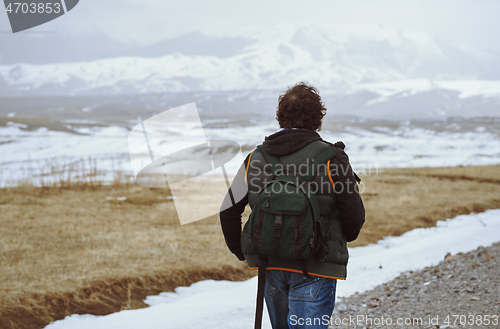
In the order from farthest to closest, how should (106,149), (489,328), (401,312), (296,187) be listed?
(106,149) → (401,312) → (489,328) → (296,187)

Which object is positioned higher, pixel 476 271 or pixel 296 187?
pixel 296 187

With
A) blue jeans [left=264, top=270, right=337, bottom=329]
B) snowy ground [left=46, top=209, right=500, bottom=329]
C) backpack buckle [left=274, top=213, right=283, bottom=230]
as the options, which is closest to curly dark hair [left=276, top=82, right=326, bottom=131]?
backpack buckle [left=274, top=213, right=283, bottom=230]

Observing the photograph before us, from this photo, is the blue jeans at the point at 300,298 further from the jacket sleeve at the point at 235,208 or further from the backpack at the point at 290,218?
the jacket sleeve at the point at 235,208

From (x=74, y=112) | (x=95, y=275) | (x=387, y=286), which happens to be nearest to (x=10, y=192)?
(x=95, y=275)

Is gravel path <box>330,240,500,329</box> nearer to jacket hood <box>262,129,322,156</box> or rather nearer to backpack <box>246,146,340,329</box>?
backpack <box>246,146,340,329</box>

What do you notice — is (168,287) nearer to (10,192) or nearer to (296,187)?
(296,187)

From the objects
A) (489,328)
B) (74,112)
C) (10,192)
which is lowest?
(74,112)

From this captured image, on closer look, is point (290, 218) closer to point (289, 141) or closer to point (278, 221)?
point (278, 221)

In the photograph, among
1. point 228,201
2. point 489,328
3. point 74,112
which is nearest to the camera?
point 228,201

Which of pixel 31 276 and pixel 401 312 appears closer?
pixel 401 312

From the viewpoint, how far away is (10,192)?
12461 mm

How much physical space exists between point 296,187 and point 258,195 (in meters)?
0.20

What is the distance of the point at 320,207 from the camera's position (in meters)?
2.17

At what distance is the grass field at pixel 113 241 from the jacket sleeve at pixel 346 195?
4152mm
